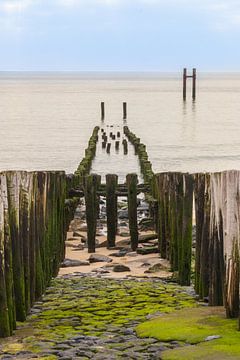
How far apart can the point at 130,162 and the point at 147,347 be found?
30850mm

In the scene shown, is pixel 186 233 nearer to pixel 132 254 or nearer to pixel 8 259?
pixel 8 259

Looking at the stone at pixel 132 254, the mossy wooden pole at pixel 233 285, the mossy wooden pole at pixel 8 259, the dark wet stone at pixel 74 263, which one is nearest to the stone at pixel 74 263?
the dark wet stone at pixel 74 263

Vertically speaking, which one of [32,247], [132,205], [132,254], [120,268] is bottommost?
[132,254]

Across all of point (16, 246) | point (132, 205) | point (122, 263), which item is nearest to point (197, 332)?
point (16, 246)

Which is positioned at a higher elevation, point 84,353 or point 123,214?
Result: point 84,353

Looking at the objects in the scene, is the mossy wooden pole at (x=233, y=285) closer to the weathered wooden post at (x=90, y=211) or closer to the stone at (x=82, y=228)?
the weathered wooden post at (x=90, y=211)

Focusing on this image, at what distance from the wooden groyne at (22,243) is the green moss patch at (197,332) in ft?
4.31

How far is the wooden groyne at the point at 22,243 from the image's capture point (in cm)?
683

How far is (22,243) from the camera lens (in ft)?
24.8

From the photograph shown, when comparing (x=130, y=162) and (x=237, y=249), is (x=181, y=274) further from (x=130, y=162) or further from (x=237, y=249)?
(x=130, y=162)

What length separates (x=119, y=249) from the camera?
13.9 metres

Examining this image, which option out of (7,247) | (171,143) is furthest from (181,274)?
(171,143)

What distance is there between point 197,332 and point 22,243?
2174 millimetres

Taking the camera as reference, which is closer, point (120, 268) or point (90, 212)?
point (120, 268)
